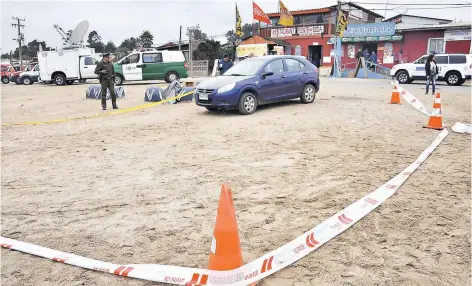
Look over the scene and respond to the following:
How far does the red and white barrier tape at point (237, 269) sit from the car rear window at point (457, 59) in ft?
64.3

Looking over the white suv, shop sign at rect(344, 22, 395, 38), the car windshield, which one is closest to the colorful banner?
shop sign at rect(344, 22, 395, 38)

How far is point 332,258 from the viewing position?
296cm

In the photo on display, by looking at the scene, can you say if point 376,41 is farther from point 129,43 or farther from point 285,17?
point 129,43

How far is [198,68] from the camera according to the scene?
109 ft

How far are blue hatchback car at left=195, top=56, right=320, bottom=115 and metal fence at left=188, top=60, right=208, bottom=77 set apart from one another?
22.7m

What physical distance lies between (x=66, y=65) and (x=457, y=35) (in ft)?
94.2

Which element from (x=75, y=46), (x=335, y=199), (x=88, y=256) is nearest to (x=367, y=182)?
(x=335, y=199)

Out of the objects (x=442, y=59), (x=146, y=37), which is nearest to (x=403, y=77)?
(x=442, y=59)

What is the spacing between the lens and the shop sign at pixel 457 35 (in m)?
27.9

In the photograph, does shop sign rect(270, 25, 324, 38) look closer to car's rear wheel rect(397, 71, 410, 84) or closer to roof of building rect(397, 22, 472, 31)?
roof of building rect(397, 22, 472, 31)

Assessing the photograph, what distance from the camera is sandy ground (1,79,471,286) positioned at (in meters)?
2.92

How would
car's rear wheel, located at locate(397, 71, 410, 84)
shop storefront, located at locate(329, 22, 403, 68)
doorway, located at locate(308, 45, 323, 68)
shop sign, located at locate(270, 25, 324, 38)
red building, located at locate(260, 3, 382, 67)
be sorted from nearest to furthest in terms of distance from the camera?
1. car's rear wheel, located at locate(397, 71, 410, 84)
2. shop storefront, located at locate(329, 22, 403, 68)
3. red building, located at locate(260, 3, 382, 67)
4. shop sign, located at locate(270, 25, 324, 38)
5. doorway, located at locate(308, 45, 323, 68)

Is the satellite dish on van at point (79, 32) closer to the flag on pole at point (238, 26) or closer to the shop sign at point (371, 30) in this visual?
the flag on pole at point (238, 26)

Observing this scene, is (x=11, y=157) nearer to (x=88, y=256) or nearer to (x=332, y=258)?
(x=88, y=256)
